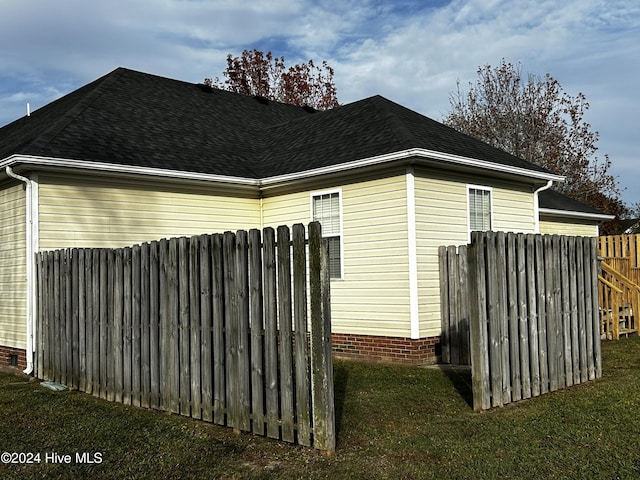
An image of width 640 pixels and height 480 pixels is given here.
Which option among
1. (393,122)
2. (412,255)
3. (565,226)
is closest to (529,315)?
(412,255)

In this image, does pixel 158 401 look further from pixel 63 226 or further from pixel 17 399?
pixel 63 226

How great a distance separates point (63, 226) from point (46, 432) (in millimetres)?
4706

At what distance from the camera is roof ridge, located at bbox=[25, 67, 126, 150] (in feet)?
34.0

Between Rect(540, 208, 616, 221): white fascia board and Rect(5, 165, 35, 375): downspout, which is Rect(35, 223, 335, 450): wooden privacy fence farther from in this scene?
Rect(540, 208, 616, 221): white fascia board

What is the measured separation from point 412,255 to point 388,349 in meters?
1.70

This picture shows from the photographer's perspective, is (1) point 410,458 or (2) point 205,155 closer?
(1) point 410,458

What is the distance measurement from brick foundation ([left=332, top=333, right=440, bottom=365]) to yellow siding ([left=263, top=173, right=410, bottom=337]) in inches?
5.0

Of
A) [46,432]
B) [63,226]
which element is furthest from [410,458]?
[63,226]

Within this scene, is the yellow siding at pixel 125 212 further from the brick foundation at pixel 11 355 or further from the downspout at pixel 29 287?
the brick foundation at pixel 11 355

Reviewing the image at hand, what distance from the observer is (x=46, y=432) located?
20.5 ft

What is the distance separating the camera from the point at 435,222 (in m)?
10.7

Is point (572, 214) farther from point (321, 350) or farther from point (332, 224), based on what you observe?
point (321, 350)

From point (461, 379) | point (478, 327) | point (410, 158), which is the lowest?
point (461, 379)

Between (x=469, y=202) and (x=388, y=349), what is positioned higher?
(x=469, y=202)
